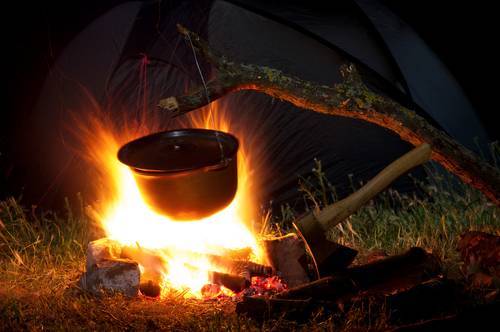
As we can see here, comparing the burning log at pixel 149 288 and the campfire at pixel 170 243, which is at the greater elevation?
the campfire at pixel 170 243

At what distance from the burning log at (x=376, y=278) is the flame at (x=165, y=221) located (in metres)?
0.79

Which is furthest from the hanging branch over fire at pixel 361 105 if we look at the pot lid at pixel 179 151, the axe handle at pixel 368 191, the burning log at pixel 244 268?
the burning log at pixel 244 268

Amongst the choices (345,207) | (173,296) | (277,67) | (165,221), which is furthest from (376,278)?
(277,67)

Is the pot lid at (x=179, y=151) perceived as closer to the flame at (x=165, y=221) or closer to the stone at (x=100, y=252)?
the flame at (x=165, y=221)

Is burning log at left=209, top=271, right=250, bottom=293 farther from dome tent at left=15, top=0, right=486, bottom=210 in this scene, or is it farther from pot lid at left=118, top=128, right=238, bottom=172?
dome tent at left=15, top=0, right=486, bottom=210

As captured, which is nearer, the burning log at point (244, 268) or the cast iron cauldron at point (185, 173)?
the cast iron cauldron at point (185, 173)

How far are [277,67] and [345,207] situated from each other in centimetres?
177

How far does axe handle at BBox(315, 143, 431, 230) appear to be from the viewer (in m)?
2.61

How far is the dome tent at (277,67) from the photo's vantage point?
4086mm

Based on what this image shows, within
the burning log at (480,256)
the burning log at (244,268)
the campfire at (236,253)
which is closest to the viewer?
the campfire at (236,253)

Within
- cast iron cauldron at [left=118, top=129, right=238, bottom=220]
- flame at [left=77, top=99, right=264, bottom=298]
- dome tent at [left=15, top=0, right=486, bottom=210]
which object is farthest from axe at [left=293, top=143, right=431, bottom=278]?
dome tent at [left=15, top=0, right=486, bottom=210]

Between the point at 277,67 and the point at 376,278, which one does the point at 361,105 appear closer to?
the point at 376,278

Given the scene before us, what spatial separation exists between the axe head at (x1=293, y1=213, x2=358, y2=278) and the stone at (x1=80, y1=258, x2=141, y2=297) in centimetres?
100

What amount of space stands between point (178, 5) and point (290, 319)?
250 centimetres
